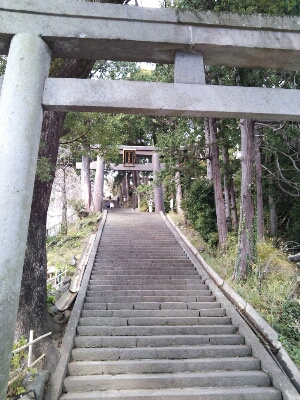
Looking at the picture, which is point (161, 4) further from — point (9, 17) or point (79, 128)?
point (9, 17)

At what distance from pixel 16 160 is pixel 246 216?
23.8ft

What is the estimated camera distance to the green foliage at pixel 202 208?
13266 millimetres

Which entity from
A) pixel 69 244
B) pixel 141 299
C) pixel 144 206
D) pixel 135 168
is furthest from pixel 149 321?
pixel 144 206

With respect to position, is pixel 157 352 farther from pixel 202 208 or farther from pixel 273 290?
pixel 202 208

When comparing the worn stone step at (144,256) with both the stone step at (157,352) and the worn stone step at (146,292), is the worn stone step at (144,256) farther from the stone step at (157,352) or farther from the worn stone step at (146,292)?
the stone step at (157,352)

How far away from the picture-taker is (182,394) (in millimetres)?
4363

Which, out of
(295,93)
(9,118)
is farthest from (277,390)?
(9,118)

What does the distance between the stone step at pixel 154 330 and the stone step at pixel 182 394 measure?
1.44 meters

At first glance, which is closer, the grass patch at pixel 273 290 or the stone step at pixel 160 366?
the stone step at pixel 160 366

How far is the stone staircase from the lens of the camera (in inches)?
179

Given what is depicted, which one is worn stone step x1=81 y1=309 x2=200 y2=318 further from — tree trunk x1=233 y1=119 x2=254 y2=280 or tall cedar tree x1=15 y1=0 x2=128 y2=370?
tree trunk x1=233 y1=119 x2=254 y2=280

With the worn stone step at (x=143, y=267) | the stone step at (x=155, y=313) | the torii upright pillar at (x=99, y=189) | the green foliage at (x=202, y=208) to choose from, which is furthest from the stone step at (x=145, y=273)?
the torii upright pillar at (x=99, y=189)

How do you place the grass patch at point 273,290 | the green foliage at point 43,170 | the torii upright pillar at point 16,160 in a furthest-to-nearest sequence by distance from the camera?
the grass patch at point 273,290 → the green foliage at point 43,170 → the torii upright pillar at point 16,160

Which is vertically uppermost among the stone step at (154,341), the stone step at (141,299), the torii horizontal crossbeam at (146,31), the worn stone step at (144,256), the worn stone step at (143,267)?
the torii horizontal crossbeam at (146,31)
